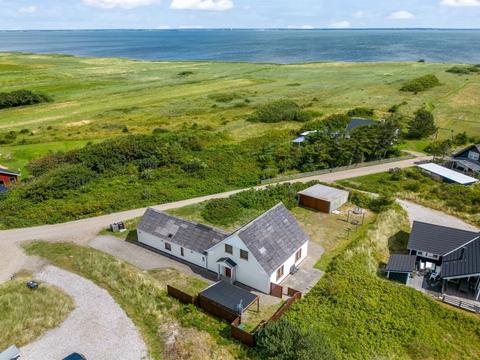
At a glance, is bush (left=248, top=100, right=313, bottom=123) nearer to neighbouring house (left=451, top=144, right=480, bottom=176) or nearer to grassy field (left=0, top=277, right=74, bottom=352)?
neighbouring house (left=451, top=144, right=480, bottom=176)

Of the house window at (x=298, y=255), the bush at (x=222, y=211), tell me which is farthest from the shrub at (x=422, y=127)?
the house window at (x=298, y=255)

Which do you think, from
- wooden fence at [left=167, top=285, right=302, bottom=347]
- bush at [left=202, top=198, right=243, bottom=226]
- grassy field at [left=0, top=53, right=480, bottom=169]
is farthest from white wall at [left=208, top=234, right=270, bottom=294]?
grassy field at [left=0, top=53, right=480, bottom=169]

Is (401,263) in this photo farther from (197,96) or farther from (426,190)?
(197,96)

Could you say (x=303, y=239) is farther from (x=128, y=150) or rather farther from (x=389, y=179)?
(x=128, y=150)

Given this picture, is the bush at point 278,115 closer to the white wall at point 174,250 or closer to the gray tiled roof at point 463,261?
the white wall at point 174,250

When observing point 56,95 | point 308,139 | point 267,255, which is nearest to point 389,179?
point 308,139

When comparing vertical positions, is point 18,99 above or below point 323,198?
above

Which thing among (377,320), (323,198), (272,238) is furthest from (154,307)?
(323,198)
